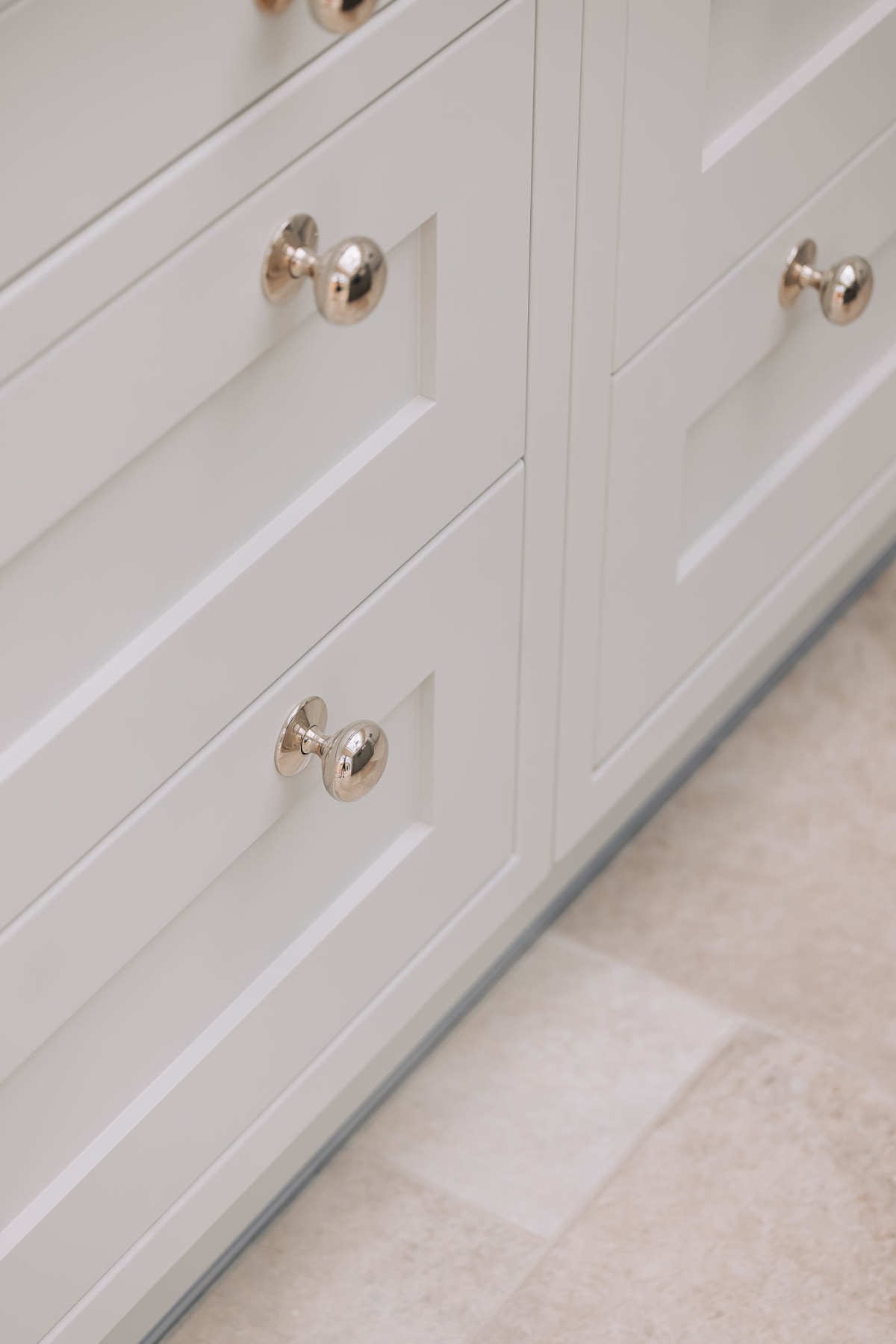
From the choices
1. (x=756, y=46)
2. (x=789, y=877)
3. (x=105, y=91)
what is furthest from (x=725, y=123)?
(x=789, y=877)

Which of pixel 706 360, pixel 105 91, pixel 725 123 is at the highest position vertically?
pixel 105 91

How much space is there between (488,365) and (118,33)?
291mm

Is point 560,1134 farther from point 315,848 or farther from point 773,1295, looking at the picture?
point 315,848

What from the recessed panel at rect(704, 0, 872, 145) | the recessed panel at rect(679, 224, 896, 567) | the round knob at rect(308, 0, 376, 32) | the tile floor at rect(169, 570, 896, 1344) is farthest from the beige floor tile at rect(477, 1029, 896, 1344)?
the round knob at rect(308, 0, 376, 32)

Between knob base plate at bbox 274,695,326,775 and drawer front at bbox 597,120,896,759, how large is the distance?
249mm

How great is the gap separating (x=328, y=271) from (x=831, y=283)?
17.3 inches

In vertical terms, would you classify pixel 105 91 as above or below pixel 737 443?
above

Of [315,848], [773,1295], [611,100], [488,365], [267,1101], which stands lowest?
[773,1295]

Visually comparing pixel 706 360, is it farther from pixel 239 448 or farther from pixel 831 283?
pixel 239 448

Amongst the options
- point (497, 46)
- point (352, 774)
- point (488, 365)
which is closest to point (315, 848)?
point (352, 774)

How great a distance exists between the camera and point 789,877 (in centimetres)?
123

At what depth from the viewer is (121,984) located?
73cm

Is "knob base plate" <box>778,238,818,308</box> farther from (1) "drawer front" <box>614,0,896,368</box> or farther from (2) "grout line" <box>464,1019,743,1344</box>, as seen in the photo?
(2) "grout line" <box>464,1019,743,1344</box>

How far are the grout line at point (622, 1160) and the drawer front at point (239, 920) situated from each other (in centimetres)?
20
